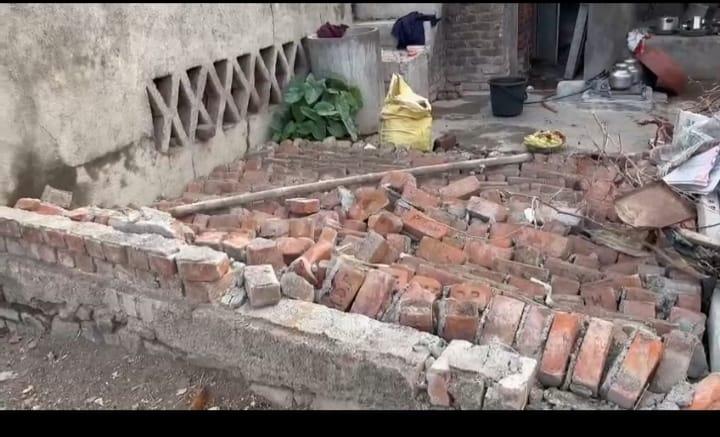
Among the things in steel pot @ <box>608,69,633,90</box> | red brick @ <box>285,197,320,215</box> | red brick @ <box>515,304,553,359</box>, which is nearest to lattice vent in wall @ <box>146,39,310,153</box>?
red brick @ <box>285,197,320,215</box>

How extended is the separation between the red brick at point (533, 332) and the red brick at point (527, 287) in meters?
0.41

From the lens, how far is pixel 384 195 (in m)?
4.32

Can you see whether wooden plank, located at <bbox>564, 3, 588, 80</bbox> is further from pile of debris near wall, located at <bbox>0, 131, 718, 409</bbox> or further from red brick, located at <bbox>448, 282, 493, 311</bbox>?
red brick, located at <bbox>448, 282, 493, 311</bbox>

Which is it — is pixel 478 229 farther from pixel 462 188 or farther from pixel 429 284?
pixel 429 284

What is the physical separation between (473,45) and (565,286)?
7.28 metres

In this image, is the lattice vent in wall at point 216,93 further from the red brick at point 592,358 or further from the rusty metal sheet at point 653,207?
the red brick at point 592,358

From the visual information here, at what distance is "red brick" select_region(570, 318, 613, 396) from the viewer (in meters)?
2.14

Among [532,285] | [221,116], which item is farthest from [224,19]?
[532,285]

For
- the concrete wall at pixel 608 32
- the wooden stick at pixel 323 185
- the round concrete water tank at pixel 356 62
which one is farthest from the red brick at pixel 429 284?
the concrete wall at pixel 608 32

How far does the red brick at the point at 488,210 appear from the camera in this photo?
4.02 metres

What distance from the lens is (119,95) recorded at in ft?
14.3

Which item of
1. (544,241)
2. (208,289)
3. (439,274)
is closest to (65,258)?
(208,289)

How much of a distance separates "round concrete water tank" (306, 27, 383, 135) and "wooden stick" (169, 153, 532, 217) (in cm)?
204

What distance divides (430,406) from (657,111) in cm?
687
